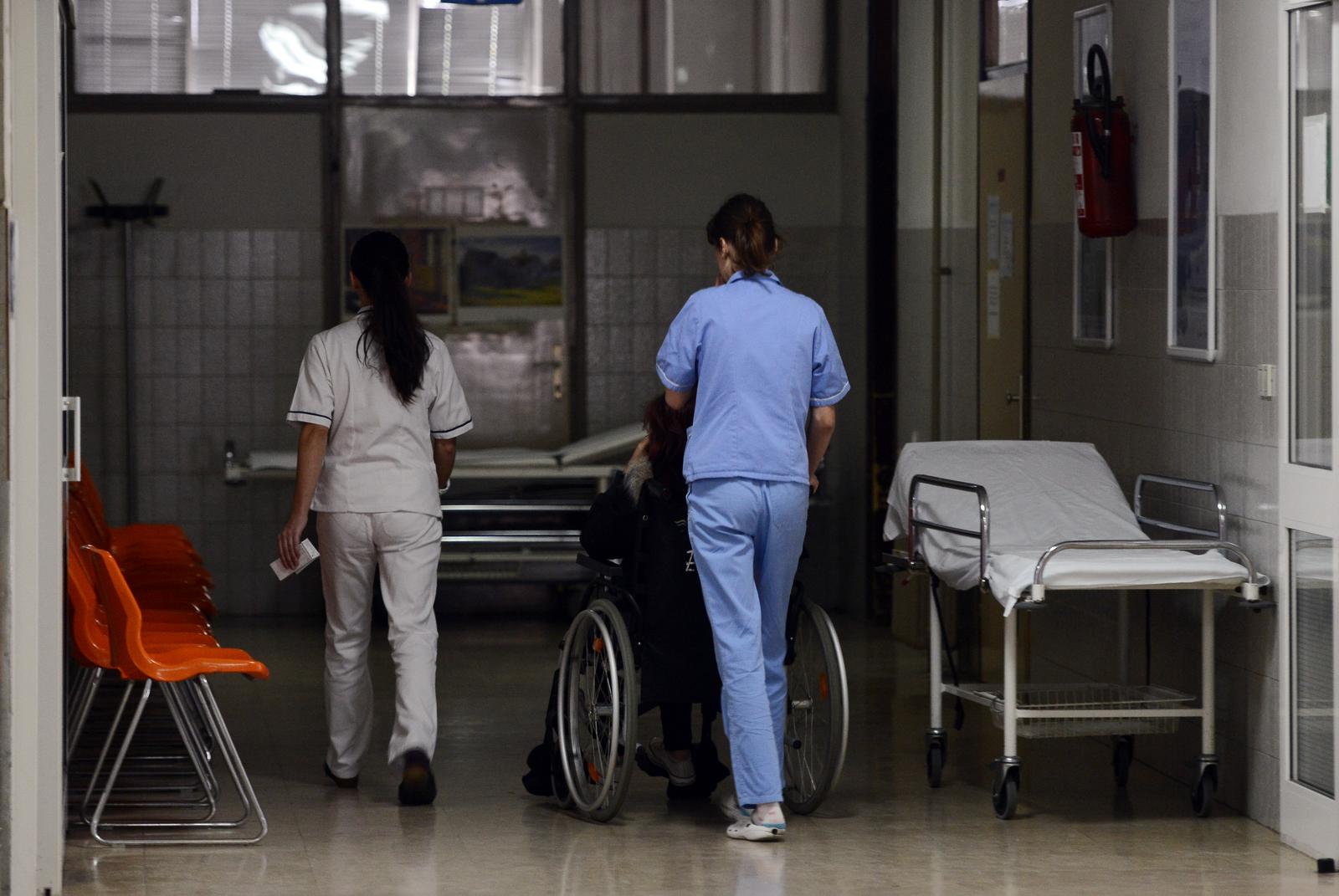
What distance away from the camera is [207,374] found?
8.97 metres

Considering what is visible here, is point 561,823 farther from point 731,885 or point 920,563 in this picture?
point 920,563

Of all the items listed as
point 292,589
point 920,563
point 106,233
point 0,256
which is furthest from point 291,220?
point 0,256

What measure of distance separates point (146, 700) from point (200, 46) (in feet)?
14.6

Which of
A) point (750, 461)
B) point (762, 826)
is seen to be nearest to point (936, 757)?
point (762, 826)

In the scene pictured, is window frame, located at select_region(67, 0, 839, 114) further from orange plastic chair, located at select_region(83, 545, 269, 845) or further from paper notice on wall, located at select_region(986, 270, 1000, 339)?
orange plastic chair, located at select_region(83, 545, 269, 845)

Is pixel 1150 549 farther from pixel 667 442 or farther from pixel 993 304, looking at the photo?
pixel 993 304

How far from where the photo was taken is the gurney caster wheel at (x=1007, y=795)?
16.5 ft

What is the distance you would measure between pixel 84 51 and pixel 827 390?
528 centimetres

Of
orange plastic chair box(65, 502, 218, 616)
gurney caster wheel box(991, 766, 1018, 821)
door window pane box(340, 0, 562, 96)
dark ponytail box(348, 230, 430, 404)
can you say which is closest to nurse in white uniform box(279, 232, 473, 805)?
dark ponytail box(348, 230, 430, 404)

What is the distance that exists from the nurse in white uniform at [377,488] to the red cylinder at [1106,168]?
2.07 meters

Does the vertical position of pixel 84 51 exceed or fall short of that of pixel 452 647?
it exceeds it

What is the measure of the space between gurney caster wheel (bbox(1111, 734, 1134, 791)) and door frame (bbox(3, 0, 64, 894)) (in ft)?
9.70

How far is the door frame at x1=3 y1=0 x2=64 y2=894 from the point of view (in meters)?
4.04

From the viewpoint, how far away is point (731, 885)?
4414mm
